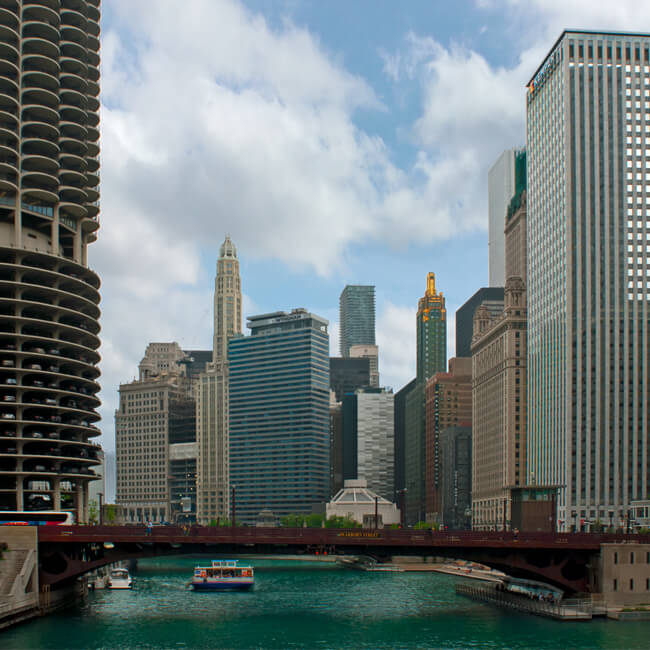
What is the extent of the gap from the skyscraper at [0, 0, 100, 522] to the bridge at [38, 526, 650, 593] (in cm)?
3501

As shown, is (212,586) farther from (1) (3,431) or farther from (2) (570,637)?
(2) (570,637)

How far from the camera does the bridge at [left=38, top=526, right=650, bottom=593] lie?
121812 mm

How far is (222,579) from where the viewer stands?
18450cm

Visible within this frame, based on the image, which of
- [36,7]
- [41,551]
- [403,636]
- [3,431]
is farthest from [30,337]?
[403,636]

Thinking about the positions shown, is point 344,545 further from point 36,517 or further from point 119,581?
point 119,581

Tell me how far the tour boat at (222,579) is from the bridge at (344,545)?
193ft

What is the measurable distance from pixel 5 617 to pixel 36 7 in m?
105

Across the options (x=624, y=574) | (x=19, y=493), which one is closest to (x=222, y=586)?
(x=19, y=493)

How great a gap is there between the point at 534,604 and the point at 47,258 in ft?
298

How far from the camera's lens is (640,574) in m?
120

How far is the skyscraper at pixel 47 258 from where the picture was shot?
157500mm

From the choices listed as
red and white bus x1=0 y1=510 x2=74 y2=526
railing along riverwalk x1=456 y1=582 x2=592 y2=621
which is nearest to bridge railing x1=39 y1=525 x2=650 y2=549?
railing along riverwalk x1=456 y1=582 x2=592 y2=621

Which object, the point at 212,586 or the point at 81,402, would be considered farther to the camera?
the point at 212,586

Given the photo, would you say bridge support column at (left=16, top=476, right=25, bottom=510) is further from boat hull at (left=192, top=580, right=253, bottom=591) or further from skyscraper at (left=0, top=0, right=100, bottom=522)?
boat hull at (left=192, top=580, right=253, bottom=591)
